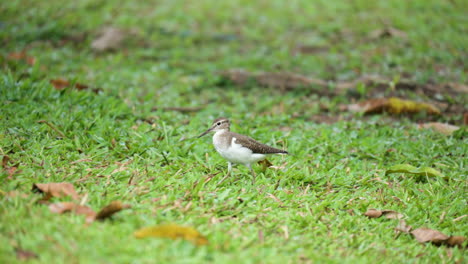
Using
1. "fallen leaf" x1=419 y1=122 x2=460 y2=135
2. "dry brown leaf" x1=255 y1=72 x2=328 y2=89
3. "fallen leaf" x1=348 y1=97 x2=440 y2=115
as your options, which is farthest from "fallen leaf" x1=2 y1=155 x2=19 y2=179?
"fallen leaf" x1=419 y1=122 x2=460 y2=135

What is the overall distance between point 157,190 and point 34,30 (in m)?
6.78

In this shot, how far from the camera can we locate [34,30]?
9531 millimetres

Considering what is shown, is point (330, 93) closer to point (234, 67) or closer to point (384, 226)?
point (234, 67)

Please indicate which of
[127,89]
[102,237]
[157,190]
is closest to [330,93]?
[127,89]

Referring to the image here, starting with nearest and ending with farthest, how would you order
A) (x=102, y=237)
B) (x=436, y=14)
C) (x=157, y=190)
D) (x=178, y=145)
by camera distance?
(x=102, y=237) < (x=157, y=190) < (x=178, y=145) < (x=436, y=14)

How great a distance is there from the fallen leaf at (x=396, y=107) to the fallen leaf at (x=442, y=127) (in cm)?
51

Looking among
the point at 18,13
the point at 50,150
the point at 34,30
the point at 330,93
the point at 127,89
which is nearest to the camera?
the point at 50,150

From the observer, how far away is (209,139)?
5820 millimetres

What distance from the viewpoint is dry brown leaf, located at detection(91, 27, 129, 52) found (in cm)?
938

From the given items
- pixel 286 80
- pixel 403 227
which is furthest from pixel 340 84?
pixel 403 227

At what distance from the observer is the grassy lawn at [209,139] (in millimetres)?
3486

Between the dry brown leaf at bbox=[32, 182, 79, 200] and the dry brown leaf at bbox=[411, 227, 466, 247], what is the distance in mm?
2777

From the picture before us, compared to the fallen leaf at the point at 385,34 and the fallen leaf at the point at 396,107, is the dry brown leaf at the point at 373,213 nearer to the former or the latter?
the fallen leaf at the point at 396,107

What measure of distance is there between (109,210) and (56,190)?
1.82ft
